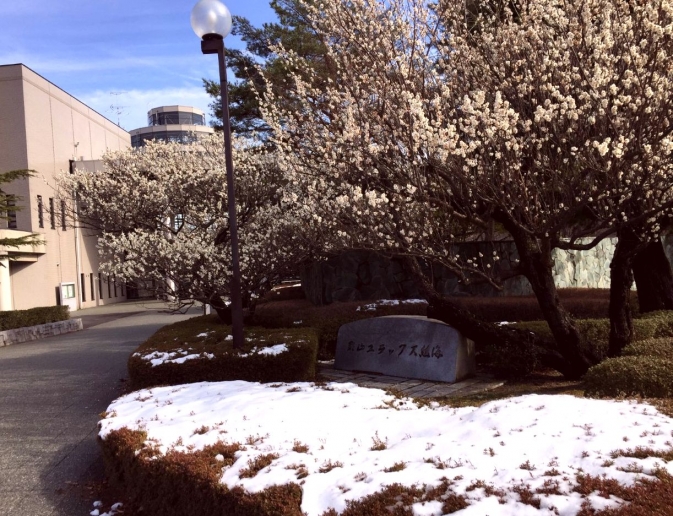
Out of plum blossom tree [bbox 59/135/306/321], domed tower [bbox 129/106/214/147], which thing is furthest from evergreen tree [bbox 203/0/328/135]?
domed tower [bbox 129/106/214/147]

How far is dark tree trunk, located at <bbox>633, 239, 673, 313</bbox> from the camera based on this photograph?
9.72 meters

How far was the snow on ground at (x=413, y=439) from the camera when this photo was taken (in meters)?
3.31

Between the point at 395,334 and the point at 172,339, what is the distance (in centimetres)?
379

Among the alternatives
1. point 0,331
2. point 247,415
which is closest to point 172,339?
point 247,415

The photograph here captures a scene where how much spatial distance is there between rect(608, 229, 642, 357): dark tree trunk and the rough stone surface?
194 cm

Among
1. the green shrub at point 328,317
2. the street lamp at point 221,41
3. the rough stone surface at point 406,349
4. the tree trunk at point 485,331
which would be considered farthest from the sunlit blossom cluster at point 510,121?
the green shrub at point 328,317

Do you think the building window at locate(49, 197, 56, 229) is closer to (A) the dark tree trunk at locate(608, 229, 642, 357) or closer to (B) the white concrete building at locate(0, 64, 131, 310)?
(B) the white concrete building at locate(0, 64, 131, 310)

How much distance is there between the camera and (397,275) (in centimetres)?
1552

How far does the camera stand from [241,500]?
11.7 ft

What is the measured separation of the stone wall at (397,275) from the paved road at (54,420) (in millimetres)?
5390

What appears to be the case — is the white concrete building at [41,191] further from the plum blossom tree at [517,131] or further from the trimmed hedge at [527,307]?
the plum blossom tree at [517,131]

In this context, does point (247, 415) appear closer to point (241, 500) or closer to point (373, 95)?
point (241, 500)

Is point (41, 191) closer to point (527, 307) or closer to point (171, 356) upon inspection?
point (171, 356)

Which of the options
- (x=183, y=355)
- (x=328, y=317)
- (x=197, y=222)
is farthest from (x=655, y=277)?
(x=197, y=222)
